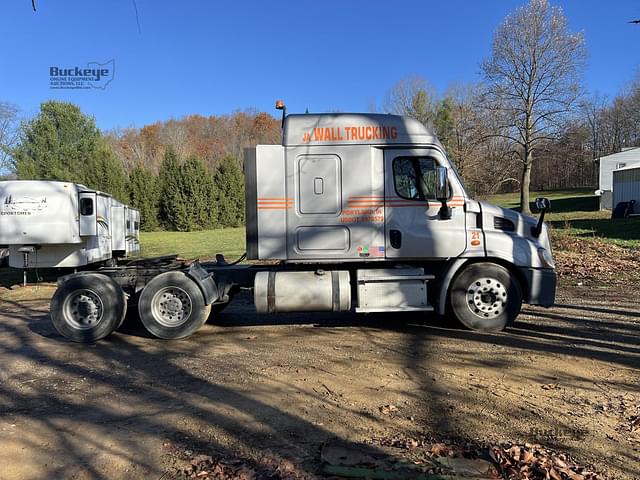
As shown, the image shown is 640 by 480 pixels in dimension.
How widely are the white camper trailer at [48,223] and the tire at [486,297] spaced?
8.66m

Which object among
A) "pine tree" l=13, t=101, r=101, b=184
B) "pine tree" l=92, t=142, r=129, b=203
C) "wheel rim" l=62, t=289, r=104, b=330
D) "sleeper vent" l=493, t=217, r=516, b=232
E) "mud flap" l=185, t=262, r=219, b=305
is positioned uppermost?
"pine tree" l=13, t=101, r=101, b=184

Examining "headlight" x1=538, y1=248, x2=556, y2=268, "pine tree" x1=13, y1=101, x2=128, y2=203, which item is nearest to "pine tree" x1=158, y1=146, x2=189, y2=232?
"pine tree" x1=13, y1=101, x2=128, y2=203

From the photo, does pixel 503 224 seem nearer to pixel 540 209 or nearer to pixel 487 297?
pixel 540 209

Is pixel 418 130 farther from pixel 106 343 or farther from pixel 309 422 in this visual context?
pixel 106 343

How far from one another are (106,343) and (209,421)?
3660 millimetres

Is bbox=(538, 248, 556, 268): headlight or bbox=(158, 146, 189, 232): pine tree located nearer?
bbox=(538, 248, 556, 268): headlight

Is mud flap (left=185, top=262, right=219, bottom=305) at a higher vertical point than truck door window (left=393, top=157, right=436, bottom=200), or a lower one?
lower

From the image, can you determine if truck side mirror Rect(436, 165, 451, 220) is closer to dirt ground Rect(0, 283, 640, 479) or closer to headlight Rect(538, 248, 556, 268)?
headlight Rect(538, 248, 556, 268)

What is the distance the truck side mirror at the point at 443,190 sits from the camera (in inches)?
287

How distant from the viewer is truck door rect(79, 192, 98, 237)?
11727mm

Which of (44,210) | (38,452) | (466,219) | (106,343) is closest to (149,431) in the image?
(38,452)

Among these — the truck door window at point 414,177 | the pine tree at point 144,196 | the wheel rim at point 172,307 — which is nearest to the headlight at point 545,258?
the truck door window at point 414,177

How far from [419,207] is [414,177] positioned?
45 centimetres

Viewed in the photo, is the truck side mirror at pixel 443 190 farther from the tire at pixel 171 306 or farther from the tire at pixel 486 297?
the tire at pixel 171 306
